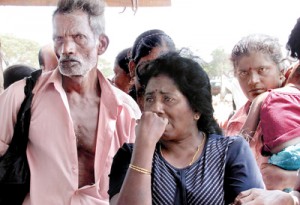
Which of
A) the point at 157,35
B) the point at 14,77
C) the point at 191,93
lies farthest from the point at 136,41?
the point at 14,77

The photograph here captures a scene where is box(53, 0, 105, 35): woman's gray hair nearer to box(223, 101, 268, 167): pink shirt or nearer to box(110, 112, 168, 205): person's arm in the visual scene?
box(223, 101, 268, 167): pink shirt

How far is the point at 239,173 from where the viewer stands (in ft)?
6.00

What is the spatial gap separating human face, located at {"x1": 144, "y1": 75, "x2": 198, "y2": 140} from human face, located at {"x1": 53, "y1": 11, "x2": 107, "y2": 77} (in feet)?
2.89

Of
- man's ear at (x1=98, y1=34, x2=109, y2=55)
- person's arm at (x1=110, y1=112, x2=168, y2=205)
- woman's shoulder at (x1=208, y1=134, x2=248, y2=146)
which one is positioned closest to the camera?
person's arm at (x1=110, y1=112, x2=168, y2=205)

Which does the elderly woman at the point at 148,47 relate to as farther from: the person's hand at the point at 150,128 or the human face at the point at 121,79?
the person's hand at the point at 150,128

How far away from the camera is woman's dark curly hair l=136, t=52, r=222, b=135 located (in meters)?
2.00

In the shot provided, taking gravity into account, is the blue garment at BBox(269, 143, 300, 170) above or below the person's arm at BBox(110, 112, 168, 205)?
below

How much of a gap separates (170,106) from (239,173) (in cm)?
39

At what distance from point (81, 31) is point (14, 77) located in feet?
5.79

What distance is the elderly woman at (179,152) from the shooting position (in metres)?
1.78

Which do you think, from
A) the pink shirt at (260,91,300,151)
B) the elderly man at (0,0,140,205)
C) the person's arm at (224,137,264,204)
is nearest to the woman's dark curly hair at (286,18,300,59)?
the pink shirt at (260,91,300,151)

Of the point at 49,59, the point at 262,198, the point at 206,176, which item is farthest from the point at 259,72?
the point at 49,59

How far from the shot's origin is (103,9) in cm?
299

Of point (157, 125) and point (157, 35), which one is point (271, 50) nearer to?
point (157, 35)
